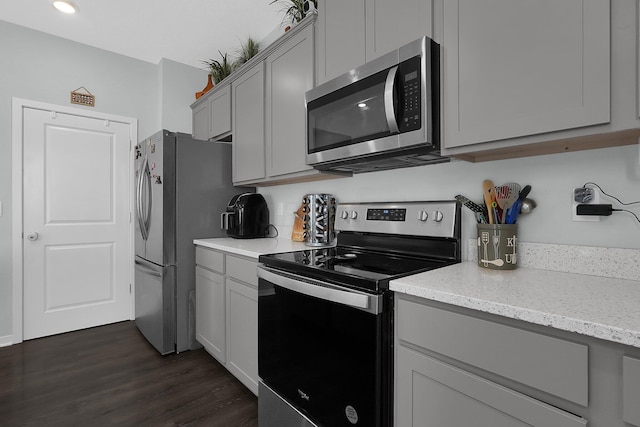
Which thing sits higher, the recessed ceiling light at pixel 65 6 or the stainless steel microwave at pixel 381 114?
the recessed ceiling light at pixel 65 6

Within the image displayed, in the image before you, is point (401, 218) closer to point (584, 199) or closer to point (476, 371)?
point (584, 199)

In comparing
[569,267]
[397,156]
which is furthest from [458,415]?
[397,156]

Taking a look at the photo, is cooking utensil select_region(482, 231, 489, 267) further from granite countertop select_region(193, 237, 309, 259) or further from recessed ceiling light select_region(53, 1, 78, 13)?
recessed ceiling light select_region(53, 1, 78, 13)

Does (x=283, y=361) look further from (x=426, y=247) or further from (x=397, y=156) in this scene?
(x=397, y=156)

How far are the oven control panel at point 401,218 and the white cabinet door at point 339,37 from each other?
721 mm

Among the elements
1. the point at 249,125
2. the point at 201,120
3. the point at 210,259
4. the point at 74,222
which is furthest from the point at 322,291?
the point at 74,222

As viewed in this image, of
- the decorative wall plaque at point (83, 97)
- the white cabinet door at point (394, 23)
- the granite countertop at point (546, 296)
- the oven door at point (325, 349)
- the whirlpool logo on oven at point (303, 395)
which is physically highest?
the decorative wall plaque at point (83, 97)

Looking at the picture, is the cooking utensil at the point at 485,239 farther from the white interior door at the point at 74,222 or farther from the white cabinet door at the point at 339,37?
the white interior door at the point at 74,222

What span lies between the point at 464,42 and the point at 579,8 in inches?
13.2

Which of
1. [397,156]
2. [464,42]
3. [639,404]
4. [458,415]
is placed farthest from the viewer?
[397,156]

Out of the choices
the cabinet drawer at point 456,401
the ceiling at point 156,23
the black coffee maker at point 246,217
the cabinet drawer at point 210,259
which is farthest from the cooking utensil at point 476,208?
the ceiling at point 156,23

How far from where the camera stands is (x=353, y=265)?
53.9 inches

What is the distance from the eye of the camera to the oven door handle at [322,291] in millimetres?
1068

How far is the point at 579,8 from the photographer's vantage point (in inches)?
36.2
